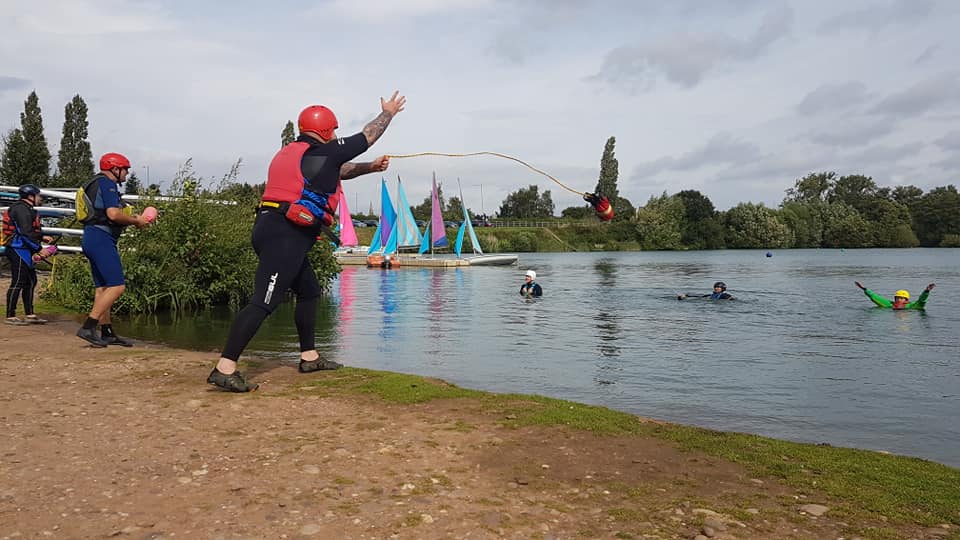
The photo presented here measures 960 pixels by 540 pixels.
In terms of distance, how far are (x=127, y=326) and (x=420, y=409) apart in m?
10.9

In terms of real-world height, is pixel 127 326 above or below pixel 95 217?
below

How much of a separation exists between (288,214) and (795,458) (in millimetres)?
4944

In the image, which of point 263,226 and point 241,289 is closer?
point 263,226

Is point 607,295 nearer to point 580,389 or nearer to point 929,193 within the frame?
point 580,389

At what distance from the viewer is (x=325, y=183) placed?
696 centimetres

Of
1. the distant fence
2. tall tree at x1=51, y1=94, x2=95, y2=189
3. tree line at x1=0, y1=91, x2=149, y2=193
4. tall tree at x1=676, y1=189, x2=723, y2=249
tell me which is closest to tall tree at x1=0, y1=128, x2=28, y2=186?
tree line at x1=0, y1=91, x2=149, y2=193

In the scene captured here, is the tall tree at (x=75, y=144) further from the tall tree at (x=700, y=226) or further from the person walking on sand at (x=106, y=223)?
the tall tree at (x=700, y=226)

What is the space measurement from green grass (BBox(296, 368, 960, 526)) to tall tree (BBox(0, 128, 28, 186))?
56053 millimetres

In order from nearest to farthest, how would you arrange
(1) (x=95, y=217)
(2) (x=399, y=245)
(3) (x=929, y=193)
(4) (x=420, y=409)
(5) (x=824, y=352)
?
(4) (x=420, y=409) → (1) (x=95, y=217) → (5) (x=824, y=352) → (2) (x=399, y=245) → (3) (x=929, y=193)

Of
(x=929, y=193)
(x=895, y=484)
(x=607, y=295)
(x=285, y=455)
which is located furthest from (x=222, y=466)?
(x=929, y=193)

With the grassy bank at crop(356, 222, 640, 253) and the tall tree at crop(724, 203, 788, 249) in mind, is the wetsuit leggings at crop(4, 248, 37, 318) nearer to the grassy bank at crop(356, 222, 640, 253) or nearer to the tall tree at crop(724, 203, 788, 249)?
the grassy bank at crop(356, 222, 640, 253)

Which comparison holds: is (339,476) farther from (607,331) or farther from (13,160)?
(13,160)

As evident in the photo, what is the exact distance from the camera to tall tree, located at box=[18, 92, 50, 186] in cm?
5338

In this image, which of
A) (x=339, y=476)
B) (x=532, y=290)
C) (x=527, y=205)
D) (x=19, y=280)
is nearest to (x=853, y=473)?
(x=339, y=476)
